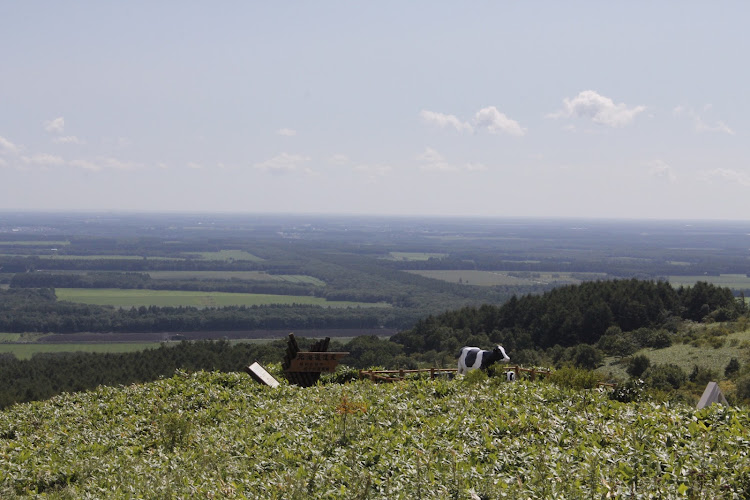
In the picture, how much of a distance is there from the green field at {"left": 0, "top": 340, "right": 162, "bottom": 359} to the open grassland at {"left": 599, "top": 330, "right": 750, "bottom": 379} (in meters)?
104

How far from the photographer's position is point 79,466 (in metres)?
13.2

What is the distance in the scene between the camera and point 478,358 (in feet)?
72.0

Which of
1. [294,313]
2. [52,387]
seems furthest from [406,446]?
[294,313]

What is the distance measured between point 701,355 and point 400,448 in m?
31.0

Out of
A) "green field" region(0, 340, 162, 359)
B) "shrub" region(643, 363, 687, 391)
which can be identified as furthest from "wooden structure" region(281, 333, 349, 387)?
"green field" region(0, 340, 162, 359)

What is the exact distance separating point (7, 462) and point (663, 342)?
132ft

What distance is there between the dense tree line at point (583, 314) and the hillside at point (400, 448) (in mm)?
42102

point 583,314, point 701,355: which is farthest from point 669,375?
point 583,314

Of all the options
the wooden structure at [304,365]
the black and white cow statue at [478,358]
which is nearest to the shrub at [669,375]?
the black and white cow statue at [478,358]

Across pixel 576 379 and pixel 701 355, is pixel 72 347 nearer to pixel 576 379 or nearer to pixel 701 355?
pixel 701 355

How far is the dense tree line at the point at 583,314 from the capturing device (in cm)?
5616

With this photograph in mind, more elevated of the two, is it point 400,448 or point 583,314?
point 400,448

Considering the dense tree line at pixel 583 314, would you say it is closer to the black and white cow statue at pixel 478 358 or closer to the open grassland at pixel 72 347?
the black and white cow statue at pixel 478 358

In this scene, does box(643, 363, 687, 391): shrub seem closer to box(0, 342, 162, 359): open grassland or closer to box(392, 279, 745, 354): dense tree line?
box(392, 279, 745, 354): dense tree line
